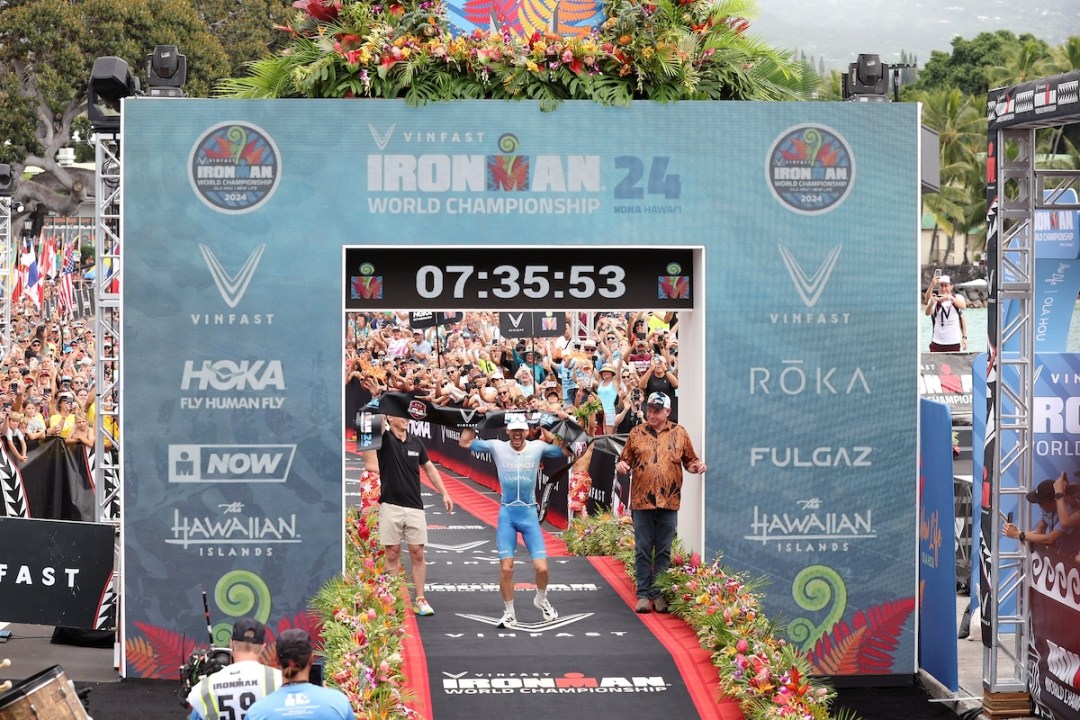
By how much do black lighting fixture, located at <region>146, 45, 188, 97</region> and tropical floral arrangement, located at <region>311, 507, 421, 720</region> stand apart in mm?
3859

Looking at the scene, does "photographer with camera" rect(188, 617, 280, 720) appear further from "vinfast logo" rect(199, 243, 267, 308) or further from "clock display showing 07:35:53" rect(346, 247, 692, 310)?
"clock display showing 07:35:53" rect(346, 247, 692, 310)

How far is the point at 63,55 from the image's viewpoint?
4366cm

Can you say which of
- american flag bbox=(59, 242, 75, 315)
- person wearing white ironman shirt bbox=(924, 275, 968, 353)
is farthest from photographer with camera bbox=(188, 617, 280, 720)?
american flag bbox=(59, 242, 75, 315)

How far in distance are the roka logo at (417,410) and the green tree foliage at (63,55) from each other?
113ft

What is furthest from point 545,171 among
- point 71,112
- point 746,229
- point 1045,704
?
point 71,112

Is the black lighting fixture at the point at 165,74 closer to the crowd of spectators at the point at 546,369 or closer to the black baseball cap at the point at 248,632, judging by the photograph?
the crowd of spectators at the point at 546,369

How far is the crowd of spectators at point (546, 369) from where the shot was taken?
16750mm

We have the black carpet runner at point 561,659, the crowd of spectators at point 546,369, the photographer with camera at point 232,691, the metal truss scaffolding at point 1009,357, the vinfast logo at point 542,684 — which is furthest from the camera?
the crowd of spectators at point 546,369

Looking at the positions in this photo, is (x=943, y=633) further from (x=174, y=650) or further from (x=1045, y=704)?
(x=174, y=650)

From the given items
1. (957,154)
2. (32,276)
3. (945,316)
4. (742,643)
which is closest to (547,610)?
(742,643)

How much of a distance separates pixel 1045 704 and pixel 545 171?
17.4 feet

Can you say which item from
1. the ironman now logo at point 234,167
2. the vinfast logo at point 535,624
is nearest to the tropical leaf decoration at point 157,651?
the vinfast logo at point 535,624

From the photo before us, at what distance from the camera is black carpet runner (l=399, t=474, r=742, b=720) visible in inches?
367

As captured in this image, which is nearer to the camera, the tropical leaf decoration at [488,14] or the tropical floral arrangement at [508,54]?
the tropical floral arrangement at [508,54]
